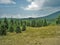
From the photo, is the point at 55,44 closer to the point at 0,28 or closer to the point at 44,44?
the point at 44,44

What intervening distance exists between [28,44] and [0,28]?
8.02 m

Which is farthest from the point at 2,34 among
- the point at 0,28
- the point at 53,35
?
the point at 53,35

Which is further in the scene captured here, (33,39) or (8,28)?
(8,28)

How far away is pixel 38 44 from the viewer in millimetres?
12602

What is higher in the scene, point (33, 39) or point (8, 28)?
point (8, 28)

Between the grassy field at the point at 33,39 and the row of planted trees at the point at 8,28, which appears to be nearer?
the grassy field at the point at 33,39

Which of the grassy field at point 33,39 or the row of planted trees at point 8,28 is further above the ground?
the row of planted trees at point 8,28

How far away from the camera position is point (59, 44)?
12859mm

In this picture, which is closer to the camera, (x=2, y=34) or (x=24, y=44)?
(x=24, y=44)

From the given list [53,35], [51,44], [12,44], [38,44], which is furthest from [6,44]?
[53,35]

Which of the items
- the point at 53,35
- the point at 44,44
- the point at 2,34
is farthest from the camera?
the point at 2,34

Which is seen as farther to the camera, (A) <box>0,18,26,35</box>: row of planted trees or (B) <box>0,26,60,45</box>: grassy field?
(A) <box>0,18,26,35</box>: row of planted trees

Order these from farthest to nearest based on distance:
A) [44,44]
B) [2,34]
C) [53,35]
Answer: [2,34]
[53,35]
[44,44]

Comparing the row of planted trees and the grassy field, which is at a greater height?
the row of planted trees
